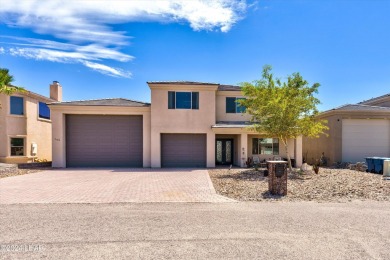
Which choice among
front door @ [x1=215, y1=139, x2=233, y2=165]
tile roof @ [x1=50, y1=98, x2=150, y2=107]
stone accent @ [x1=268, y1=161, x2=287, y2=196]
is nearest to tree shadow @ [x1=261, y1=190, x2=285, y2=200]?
stone accent @ [x1=268, y1=161, x2=287, y2=196]

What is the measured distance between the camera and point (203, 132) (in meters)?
17.7

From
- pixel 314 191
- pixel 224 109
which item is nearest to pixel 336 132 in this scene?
pixel 224 109

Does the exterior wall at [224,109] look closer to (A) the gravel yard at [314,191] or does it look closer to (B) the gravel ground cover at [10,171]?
(A) the gravel yard at [314,191]

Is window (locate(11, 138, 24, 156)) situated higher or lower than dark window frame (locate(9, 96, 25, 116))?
lower

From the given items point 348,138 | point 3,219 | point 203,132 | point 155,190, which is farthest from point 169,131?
point 348,138

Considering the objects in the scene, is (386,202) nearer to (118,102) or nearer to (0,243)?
(0,243)

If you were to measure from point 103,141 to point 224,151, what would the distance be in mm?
9695

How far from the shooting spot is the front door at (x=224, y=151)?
19.8 meters

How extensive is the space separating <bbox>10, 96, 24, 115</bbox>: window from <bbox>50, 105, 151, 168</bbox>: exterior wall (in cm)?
577

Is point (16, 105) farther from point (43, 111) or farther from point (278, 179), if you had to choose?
point (278, 179)

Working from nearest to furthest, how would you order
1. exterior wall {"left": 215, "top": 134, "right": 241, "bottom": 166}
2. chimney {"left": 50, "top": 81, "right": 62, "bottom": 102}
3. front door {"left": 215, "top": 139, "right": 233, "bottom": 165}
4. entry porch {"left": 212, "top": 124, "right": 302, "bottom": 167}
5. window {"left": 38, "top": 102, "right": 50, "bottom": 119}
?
exterior wall {"left": 215, "top": 134, "right": 241, "bottom": 166}, entry porch {"left": 212, "top": 124, "right": 302, "bottom": 167}, front door {"left": 215, "top": 139, "right": 233, "bottom": 165}, window {"left": 38, "top": 102, "right": 50, "bottom": 119}, chimney {"left": 50, "top": 81, "right": 62, "bottom": 102}

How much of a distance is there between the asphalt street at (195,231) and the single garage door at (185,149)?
35.3 ft

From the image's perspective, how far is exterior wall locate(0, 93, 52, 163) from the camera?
19.9 meters

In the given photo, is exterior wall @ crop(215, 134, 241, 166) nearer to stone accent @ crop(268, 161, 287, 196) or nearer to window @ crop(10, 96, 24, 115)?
stone accent @ crop(268, 161, 287, 196)
